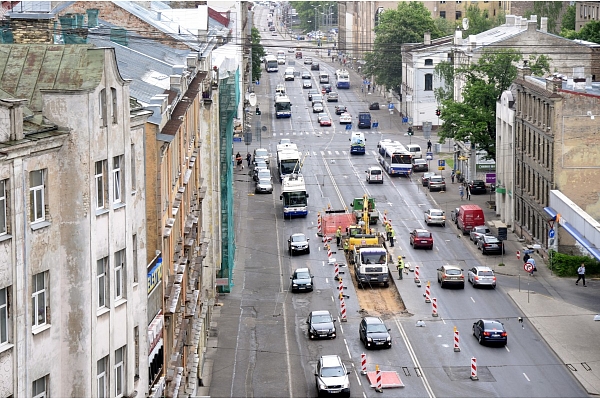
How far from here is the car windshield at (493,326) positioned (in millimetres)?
65562

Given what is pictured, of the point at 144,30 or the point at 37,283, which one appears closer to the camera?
the point at 37,283

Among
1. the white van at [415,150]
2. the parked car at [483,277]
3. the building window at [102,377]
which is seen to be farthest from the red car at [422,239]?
the building window at [102,377]

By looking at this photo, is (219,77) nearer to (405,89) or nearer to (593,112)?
(593,112)

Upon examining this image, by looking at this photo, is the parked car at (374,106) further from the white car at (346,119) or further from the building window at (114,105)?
the building window at (114,105)

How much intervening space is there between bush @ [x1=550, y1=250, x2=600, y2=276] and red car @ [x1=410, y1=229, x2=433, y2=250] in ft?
34.7

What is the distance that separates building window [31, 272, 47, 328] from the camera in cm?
2992

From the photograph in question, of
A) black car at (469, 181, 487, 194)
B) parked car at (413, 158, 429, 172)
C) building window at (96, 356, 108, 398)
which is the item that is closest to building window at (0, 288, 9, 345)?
building window at (96, 356, 108, 398)

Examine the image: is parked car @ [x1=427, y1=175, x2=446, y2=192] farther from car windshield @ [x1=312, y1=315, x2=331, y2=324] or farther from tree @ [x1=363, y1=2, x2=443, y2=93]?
tree @ [x1=363, y1=2, x2=443, y2=93]

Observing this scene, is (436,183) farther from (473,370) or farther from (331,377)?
(331,377)

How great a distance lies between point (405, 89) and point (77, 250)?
13109 cm

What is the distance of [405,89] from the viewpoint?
16050 centimetres

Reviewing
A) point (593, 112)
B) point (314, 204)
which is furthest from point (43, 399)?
point (314, 204)

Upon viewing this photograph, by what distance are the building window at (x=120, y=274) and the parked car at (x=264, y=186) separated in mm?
78647

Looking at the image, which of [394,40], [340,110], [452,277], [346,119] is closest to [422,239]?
[452,277]
